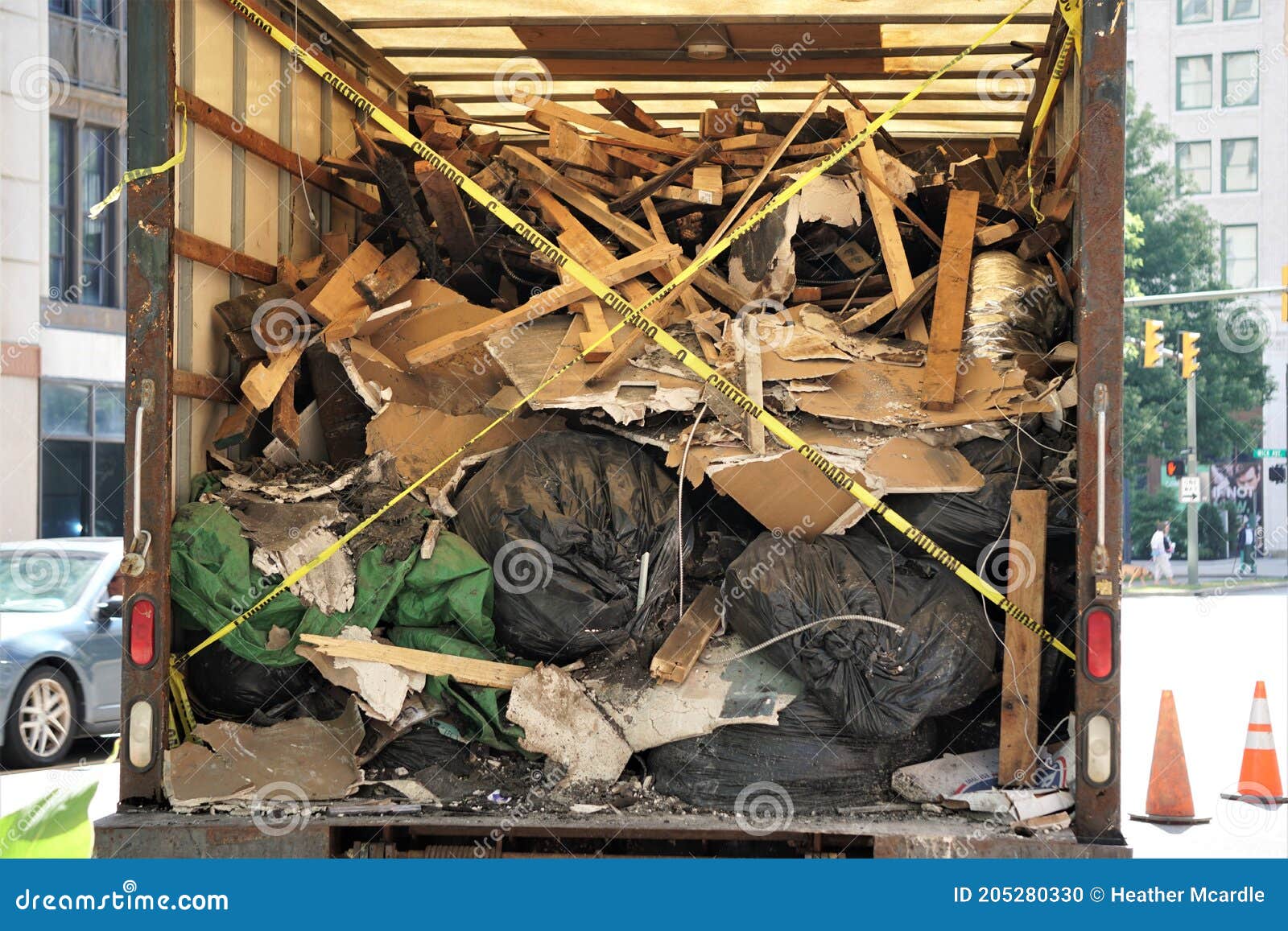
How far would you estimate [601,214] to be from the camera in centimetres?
596

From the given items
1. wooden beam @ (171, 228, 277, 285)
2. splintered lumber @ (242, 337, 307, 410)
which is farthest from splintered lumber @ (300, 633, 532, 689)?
wooden beam @ (171, 228, 277, 285)

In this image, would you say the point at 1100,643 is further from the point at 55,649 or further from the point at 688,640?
the point at 55,649

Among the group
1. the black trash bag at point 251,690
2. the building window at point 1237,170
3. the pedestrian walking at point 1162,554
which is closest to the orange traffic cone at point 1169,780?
the black trash bag at point 251,690

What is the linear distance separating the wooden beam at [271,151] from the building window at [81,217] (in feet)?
47.7

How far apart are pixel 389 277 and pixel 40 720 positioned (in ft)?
17.8

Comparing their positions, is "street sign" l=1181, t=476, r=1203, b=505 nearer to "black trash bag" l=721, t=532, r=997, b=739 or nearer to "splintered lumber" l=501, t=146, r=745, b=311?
"splintered lumber" l=501, t=146, r=745, b=311

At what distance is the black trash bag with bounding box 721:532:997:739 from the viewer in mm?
4324

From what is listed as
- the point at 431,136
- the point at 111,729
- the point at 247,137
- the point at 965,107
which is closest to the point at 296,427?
the point at 247,137

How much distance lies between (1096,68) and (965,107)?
3.29 m

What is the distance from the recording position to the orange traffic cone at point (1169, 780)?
746 cm

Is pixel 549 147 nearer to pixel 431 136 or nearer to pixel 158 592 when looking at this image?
pixel 431 136

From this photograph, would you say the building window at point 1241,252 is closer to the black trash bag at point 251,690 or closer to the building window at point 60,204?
the building window at point 60,204

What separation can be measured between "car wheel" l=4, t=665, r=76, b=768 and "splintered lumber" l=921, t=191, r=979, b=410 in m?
6.98

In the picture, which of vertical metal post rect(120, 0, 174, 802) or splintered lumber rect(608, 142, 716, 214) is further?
splintered lumber rect(608, 142, 716, 214)
